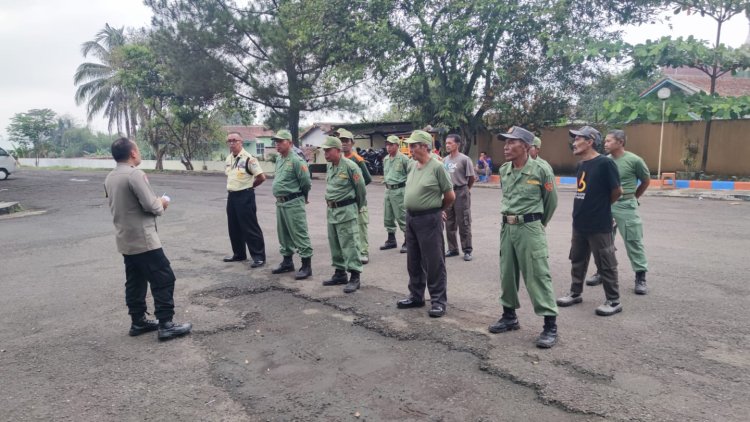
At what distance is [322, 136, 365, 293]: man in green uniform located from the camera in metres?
5.68

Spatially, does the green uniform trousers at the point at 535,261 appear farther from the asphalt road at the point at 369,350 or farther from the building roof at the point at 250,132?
the building roof at the point at 250,132

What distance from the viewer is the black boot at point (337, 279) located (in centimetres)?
590

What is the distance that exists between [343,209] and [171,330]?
2225 millimetres

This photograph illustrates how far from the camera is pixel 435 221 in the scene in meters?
4.84

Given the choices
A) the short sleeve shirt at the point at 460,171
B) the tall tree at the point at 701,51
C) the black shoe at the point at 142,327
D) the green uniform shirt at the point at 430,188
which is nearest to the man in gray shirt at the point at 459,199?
the short sleeve shirt at the point at 460,171

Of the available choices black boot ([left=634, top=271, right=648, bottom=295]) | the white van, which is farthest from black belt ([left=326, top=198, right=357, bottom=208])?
the white van

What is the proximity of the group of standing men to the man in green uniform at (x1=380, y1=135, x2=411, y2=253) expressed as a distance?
5.69ft

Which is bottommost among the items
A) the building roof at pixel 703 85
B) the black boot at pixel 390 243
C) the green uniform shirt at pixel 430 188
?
the black boot at pixel 390 243

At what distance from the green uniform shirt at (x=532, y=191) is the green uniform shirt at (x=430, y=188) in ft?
2.41

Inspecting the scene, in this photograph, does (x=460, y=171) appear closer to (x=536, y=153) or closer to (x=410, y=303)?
(x=536, y=153)

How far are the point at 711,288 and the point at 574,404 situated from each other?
3358 mm

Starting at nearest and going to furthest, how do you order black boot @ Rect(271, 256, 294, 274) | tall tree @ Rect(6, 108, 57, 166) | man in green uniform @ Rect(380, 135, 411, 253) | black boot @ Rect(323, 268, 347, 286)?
black boot @ Rect(323, 268, 347, 286) → black boot @ Rect(271, 256, 294, 274) → man in green uniform @ Rect(380, 135, 411, 253) → tall tree @ Rect(6, 108, 57, 166)

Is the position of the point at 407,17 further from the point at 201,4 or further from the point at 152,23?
the point at 152,23

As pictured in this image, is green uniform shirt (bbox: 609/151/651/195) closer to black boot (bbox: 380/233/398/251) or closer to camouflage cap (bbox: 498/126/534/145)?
camouflage cap (bbox: 498/126/534/145)
